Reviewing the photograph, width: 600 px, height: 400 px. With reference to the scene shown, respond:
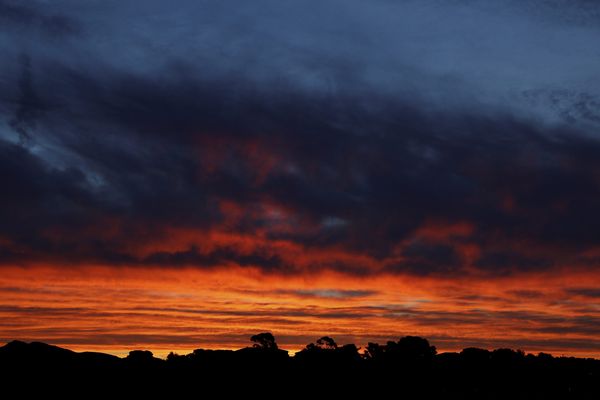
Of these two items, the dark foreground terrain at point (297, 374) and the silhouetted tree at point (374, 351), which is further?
the silhouetted tree at point (374, 351)

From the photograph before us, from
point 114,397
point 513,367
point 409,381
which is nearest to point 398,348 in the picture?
point 513,367

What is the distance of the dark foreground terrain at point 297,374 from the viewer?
109312 millimetres

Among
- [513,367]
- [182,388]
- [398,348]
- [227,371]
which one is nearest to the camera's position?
[182,388]

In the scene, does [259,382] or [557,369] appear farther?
[557,369]

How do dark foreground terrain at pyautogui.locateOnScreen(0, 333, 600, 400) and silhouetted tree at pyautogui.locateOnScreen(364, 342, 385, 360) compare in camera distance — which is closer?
dark foreground terrain at pyautogui.locateOnScreen(0, 333, 600, 400)

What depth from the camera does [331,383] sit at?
132 meters

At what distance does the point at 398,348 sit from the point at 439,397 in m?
55.2

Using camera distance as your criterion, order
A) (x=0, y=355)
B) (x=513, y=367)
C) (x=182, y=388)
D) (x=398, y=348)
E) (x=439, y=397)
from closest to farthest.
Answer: (x=0, y=355), (x=182, y=388), (x=439, y=397), (x=513, y=367), (x=398, y=348)

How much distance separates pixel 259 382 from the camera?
415 feet

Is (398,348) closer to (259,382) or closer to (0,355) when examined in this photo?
(259,382)

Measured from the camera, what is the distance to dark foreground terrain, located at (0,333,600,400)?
109m

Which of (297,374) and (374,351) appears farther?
(374,351)

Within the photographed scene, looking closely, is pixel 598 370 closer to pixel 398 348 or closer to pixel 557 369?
pixel 557 369

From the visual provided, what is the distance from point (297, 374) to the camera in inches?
5212
